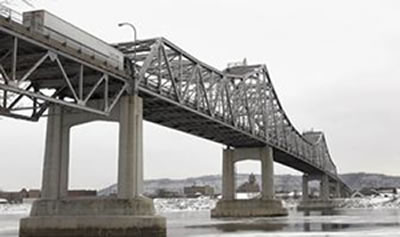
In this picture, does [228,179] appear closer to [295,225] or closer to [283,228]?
[295,225]

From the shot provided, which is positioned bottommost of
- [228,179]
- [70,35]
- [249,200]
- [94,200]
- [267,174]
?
[94,200]

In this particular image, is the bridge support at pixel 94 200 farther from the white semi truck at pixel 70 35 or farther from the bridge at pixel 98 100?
the white semi truck at pixel 70 35

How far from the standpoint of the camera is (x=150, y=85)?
55344 millimetres

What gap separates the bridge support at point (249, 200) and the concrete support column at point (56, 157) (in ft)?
173

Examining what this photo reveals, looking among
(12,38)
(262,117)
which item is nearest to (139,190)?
(12,38)

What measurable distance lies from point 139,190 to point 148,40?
594 inches

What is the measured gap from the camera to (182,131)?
80062mm

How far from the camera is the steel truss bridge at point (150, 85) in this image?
127 feet

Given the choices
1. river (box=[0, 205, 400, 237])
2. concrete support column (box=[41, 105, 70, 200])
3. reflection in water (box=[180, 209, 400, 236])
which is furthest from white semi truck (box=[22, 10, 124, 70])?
reflection in water (box=[180, 209, 400, 236])

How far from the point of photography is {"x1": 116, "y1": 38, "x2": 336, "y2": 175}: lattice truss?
5644 centimetres

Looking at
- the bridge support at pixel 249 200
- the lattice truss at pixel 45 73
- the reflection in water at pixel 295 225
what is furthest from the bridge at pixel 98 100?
the bridge support at pixel 249 200

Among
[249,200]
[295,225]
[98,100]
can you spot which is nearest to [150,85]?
[98,100]

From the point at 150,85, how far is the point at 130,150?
881 cm

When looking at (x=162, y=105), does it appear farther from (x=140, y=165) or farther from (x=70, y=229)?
(x=70, y=229)
